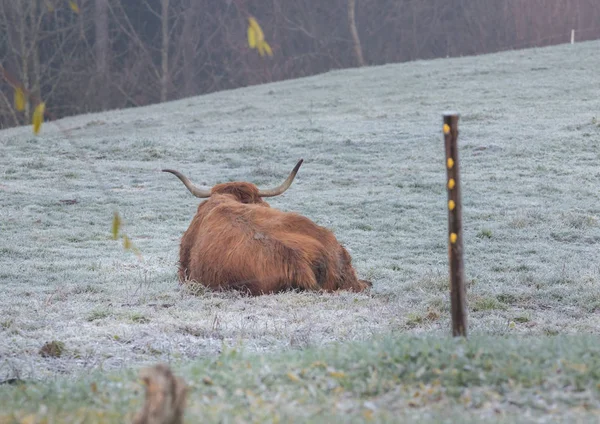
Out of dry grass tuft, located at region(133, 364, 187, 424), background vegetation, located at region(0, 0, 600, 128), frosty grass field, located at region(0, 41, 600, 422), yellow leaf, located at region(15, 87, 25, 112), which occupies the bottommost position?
frosty grass field, located at region(0, 41, 600, 422)

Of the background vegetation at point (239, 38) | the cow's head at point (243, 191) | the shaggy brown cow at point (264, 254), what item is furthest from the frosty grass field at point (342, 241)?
the background vegetation at point (239, 38)

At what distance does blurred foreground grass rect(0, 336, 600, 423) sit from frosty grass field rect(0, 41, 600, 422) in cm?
2

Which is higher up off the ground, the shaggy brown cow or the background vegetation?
the background vegetation

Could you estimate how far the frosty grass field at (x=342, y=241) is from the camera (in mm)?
4188

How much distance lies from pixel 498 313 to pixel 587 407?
3.45 meters

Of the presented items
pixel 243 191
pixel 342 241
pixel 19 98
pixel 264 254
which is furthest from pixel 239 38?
pixel 19 98

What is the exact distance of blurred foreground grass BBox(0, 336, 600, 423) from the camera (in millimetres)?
3697

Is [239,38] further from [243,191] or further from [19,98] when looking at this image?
[19,98]

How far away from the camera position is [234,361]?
4605 millimetres

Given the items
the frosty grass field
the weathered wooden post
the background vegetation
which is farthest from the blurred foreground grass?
the background vegetation

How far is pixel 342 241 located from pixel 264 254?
374 centimetres

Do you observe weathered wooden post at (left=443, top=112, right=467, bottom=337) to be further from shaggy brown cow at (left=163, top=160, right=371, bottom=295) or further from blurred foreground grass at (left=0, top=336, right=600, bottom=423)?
shaggy brown cow at (left=163, top=160, right=371, bottom=295)

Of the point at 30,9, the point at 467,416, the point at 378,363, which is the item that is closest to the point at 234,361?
the point at 378,363

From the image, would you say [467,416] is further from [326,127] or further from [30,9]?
[30,9]
